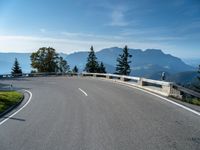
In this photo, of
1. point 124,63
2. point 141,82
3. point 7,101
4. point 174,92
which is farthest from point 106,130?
point 124,63

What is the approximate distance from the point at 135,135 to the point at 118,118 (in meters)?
2.15

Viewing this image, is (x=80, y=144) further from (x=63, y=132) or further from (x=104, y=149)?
(x=63, y=132)

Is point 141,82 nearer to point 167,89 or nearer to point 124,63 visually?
point 167,89

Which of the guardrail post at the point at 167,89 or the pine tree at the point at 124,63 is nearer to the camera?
the guardrail post at the point at 167,89

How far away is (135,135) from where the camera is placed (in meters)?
6.84

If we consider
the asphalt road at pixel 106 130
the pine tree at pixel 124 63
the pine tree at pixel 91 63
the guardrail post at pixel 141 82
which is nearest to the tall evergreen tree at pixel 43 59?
the pine tree at pixel 91 63

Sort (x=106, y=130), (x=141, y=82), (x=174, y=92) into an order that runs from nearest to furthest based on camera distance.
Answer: (x=106, y=130) < (x=174, y=92) < (x=141, y=82)

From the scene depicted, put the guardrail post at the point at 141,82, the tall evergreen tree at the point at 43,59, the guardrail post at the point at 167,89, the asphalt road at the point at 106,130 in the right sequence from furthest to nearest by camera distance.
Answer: the tall evergreen tree at the point at 43,59
the guardrail post at the point at 141,82
the guardrail post at the point at 167,89
the asphalt road at the point at 106,130

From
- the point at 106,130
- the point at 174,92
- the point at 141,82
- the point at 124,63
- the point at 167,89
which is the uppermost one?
the point at 124,63

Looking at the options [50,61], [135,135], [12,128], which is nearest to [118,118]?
[135,135]

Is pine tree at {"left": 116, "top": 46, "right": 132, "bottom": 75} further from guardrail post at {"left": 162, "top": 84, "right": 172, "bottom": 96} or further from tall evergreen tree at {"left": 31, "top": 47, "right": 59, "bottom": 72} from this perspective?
guardrail post at {"left": 162, "top": 84, "right": 172, "bottom": 96}

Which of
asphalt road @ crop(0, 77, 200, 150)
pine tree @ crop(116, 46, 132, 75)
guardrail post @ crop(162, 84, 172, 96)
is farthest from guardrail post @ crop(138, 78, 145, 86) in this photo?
pine tree @ crop(116, 46, 132, 75)

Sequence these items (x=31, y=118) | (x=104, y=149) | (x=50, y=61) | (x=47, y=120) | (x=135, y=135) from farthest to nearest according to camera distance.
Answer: (x=50, y=61), (x=31, y=118), (x=47, y=120), (x=135, y=135), (x=104, y=149)

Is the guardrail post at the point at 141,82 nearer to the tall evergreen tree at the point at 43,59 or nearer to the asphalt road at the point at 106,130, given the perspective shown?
the asphalt road at the point at 106,130
